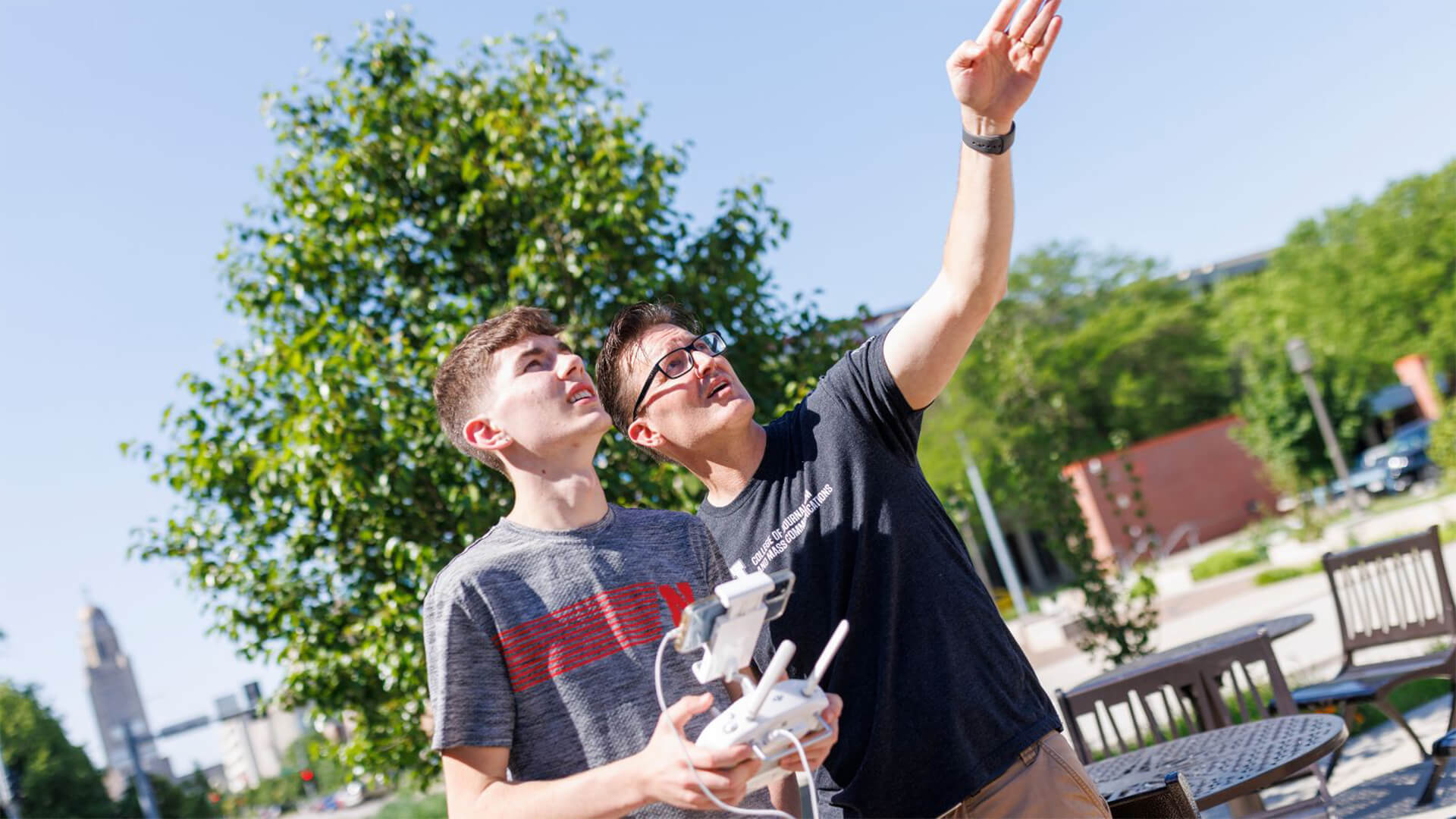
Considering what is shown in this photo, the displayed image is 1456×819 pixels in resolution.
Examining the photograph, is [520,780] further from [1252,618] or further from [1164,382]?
[1164,382]

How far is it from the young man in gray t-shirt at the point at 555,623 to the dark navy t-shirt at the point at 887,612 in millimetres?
204

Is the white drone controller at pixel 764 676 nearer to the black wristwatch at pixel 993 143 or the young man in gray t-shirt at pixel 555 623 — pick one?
the young man in gray t-shirt at pixel 555 623

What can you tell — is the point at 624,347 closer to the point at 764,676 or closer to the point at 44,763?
the point at 764,676

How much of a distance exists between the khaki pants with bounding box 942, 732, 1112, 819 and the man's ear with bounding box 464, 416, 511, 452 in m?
1.13

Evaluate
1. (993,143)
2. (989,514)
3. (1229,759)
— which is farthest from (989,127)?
(989,514)

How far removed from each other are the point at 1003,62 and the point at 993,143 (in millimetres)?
155

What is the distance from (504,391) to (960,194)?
3.14ft

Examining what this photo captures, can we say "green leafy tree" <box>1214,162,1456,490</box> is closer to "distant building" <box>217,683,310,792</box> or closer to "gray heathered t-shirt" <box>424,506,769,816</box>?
"gray heathered t-shirt" <box>424,506,769,816</box>

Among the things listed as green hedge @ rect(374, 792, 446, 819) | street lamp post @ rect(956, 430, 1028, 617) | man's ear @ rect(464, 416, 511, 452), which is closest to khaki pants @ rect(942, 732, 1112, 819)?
man's ear @ rect(464, 416, 511, 452)

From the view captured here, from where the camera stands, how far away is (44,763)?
42.5 metres

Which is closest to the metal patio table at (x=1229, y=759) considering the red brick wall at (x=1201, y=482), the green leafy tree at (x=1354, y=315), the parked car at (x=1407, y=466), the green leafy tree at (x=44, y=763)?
the parked car at (x=1407, y=466)

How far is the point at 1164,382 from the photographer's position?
4712 cm

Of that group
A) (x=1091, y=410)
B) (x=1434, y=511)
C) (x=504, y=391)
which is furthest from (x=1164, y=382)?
(x=504, y=391)

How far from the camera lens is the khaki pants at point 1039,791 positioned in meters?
2.23
